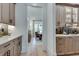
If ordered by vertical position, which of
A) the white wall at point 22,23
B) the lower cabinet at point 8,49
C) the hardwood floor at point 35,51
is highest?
the white wall at point 22,23

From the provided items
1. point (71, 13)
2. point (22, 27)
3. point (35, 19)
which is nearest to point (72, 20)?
point (71, 13)

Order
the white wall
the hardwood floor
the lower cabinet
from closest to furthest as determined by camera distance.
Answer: the lower cabinet, the hardwood floor, the white wall

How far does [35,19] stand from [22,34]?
5.51 metres

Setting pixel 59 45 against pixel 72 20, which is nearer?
pixel 59 45

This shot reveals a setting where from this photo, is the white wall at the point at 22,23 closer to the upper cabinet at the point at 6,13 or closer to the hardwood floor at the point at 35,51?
the hardwood floor at the point at 35,51

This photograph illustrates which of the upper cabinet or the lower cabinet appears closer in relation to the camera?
the lower cabinet

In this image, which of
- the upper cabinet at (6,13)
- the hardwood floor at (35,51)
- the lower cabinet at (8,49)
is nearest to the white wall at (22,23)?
the hardwood floor at (35,51)

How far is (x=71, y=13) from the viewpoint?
5.24 m

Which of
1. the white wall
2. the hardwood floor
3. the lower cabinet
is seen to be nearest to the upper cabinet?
the lower cabinet

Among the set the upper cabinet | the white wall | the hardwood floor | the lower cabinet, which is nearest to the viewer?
the lower cabinet

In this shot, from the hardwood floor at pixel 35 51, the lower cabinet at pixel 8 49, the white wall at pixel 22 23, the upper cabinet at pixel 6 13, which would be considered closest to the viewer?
the lower cabinet at pixel 8 49

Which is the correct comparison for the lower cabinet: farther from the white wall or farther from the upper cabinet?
the white wall

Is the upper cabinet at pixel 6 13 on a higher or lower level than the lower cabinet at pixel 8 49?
higher

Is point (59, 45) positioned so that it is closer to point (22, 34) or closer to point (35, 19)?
point (22, 34)
